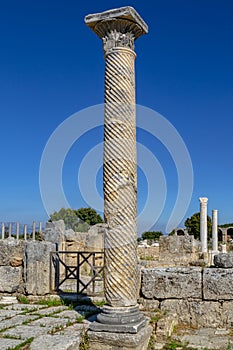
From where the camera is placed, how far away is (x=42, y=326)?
607 cm

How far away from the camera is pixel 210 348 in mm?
5984

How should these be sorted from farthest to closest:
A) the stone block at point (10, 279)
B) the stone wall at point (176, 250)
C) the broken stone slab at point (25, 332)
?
the stone wall at point (176, 250)
the stone block at point (10, 279)
the broken stone slab at point (25, 332)

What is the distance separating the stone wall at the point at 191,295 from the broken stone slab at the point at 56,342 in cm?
220

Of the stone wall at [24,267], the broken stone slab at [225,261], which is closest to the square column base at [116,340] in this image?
Result: the broken stone slab at [225,261]

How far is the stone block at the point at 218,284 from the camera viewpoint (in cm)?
729

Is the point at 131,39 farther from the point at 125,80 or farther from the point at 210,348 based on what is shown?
the point at 210,348

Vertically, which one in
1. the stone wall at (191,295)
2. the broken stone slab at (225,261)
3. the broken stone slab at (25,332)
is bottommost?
the broken stone slab at (25,332)

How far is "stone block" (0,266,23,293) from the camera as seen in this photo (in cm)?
853

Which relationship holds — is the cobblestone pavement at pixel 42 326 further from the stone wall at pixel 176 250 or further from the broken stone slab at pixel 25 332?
the stone wall at pixel 176 250

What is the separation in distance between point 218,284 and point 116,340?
271 centimetres

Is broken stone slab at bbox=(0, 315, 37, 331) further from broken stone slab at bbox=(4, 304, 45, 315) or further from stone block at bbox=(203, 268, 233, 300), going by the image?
stone block at bbox=(203, 268, 233, 300)

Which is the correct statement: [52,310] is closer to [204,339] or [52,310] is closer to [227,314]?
[204,339]

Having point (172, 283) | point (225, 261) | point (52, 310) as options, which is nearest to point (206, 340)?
point (172, 283)

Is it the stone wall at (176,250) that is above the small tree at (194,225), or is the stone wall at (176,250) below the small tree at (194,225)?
below
